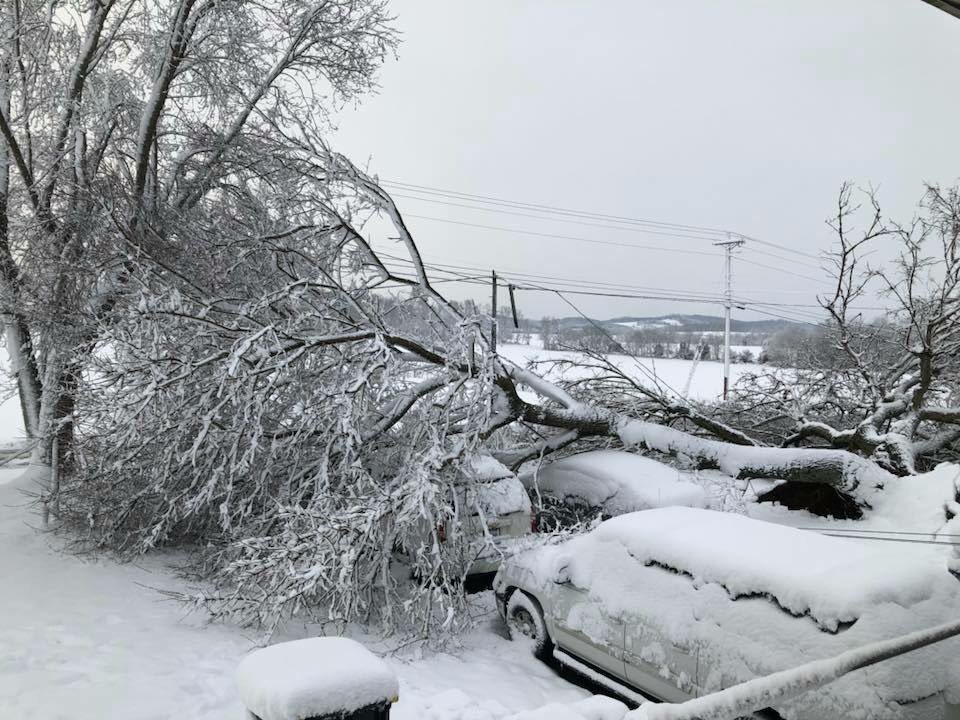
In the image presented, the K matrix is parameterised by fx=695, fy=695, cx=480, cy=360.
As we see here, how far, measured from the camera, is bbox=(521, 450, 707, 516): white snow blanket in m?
8.00

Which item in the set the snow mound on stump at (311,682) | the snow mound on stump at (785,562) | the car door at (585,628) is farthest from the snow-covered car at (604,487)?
the snow mound on stump at (311,682)

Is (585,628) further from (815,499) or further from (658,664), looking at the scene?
(815,499)

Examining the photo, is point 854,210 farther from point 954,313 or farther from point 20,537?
point 20,537

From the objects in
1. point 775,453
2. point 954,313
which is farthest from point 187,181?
point 954,313

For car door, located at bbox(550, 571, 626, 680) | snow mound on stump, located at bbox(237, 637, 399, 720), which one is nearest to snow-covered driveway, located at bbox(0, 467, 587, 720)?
car door, located at bbox(550, 571, 626, 680)

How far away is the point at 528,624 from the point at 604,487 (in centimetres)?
242

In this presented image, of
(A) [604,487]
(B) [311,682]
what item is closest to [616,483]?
(A) [604,487]

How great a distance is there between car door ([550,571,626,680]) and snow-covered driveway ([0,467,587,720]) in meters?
0.36

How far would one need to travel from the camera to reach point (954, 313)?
1010cm

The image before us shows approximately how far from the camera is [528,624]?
639 cm

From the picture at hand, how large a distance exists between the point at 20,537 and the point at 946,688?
9.13 m

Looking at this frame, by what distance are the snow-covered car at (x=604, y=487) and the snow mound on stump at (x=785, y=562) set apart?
7.91 ft

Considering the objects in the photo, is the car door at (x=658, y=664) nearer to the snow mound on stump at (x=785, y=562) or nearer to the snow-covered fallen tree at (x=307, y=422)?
the snow mound on stump at (x=785, y=562)

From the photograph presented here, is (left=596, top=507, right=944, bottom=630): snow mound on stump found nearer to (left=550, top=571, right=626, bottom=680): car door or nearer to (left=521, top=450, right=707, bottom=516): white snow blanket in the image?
(left=550, top=571, right=626, bottom=680): car door
